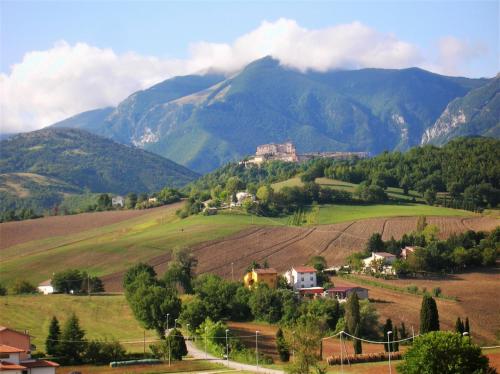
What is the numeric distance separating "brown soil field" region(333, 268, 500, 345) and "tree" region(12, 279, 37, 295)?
3863cm

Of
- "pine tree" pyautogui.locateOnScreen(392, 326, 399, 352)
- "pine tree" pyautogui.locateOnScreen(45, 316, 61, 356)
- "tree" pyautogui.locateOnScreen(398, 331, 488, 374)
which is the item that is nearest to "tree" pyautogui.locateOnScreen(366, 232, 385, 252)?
"pine tree" pyautogui.locateOnScreen(392, 326, 399, 352)

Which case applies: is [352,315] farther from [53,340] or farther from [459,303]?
[53,340]

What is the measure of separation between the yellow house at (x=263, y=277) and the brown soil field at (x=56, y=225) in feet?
185

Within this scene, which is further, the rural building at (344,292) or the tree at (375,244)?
the tree at (375,244)

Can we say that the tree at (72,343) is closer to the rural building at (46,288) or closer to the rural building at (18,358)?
the rural building at (18,358)

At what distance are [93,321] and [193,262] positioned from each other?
34.3 metres

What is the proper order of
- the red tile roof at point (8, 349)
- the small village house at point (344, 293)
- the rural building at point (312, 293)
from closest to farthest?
1. the red tile roof at point (8, 349)
2. the small village house at point (344, 293)
3. the rural building at point (312, 293)

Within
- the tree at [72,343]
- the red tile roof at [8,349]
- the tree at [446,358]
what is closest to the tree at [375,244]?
the tree at [72,343]

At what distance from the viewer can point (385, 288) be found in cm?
10450

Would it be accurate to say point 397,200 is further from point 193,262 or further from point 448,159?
point 193,262

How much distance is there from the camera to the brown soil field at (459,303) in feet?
288

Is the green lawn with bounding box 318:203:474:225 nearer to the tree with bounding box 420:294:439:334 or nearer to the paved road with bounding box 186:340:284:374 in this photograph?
the paved road with bounding box 186:340:284:374

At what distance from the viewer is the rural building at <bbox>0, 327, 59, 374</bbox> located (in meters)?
61.2

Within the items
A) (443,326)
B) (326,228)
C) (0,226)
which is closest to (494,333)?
(443,326)
